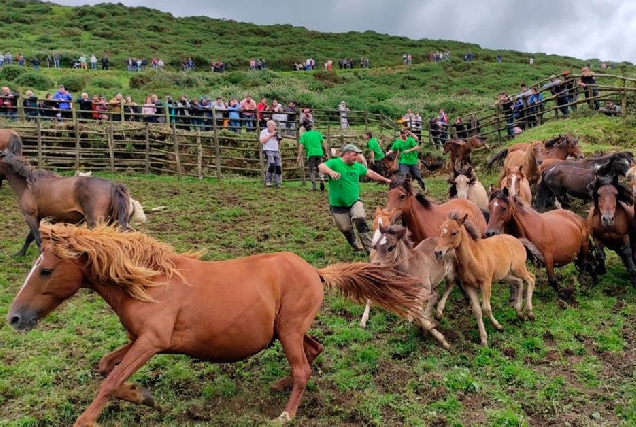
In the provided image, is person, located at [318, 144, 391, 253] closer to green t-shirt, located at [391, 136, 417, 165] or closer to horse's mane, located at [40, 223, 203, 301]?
horse's mane, located at [40, 223, 203, 301]

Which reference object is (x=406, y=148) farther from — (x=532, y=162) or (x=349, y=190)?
(x=349, y=190)

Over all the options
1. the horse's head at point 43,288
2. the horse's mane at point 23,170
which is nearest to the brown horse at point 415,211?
the horse's head at point 43,288

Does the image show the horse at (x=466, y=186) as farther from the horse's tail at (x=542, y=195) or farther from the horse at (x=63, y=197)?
the horse at (x=63, y=197)

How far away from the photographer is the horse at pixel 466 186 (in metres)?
10.4

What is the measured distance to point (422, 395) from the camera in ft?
16.7

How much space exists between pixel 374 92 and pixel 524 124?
18.4 metres

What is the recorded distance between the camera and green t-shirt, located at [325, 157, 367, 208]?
866 cm

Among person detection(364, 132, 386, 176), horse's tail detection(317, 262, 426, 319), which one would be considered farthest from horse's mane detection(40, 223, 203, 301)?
person detection(364, 132, 386, 176)

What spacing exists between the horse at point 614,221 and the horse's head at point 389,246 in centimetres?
339

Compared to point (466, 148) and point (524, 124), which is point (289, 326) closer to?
point (466, 148)

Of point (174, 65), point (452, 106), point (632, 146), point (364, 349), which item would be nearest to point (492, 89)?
point (452, 106)

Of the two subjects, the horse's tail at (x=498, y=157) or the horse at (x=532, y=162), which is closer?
the horse at (x=532, y=162)

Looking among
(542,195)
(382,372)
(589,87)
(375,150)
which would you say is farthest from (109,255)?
(589,87)

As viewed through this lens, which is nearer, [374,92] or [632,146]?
[632,146]
